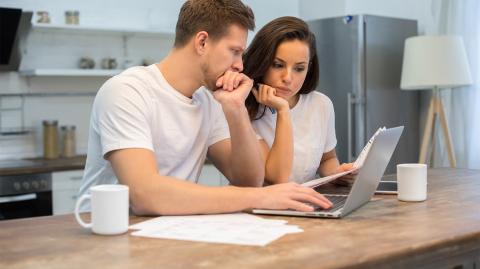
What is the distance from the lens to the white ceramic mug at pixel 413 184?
1694 millimetres

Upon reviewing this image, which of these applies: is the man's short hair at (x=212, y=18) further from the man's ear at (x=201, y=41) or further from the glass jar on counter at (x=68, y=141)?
the glass jar on counter at (x=68, y=141)

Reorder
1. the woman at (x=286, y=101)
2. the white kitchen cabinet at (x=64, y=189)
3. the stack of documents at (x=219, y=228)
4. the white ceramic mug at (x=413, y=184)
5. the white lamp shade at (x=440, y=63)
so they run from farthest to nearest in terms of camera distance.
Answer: the white lamp shade at (x=440, y=63) → the white kitchen cabinet at (x=64, y=189) → the woman at (x=286, y=101) → the white ceramic mug at (x=413, y=184) → the stack of documents at (x=219, y=228)

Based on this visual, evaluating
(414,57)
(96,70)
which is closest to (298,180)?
(414,57)

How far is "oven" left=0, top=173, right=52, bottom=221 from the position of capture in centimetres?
336

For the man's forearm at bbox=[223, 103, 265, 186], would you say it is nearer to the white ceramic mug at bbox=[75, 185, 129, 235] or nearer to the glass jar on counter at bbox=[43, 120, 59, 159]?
the white ceramic mug at bbox=[75, 185, 129, 235]

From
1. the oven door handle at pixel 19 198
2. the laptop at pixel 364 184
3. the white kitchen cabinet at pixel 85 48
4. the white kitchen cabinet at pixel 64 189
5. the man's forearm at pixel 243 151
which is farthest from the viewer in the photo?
the white kitchen cabinet at pixel 85 48

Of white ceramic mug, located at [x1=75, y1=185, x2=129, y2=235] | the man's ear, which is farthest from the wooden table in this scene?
the man's ear

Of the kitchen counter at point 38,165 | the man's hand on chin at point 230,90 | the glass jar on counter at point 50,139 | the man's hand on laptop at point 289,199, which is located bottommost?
the kitchen counter at point 38,165

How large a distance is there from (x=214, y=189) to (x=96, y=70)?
2.74 m

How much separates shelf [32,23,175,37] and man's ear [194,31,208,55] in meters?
2.30

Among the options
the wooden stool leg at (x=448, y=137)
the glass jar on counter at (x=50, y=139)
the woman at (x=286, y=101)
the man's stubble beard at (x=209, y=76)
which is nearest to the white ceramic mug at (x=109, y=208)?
the man's stubble beard at (x=209, y=76)

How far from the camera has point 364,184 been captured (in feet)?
4.95

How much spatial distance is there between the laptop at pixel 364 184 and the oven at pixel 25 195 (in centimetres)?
226

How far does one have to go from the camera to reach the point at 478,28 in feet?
12.9
